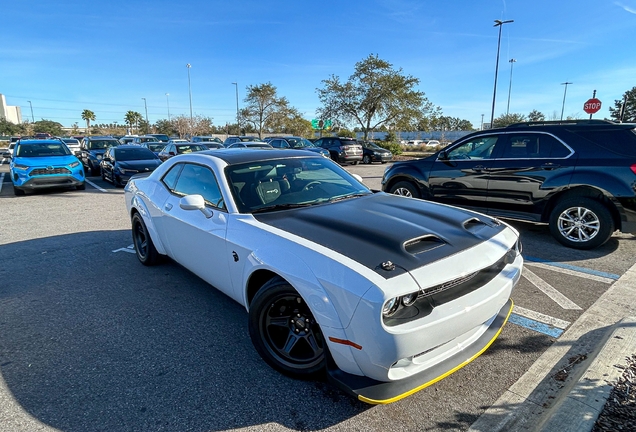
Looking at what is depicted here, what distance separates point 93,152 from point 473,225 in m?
18.9

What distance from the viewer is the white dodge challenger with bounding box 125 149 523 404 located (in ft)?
6.74

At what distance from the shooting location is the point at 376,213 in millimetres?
3061

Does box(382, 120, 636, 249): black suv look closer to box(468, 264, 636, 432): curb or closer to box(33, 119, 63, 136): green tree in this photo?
box(468, 264, 636, 432): curb

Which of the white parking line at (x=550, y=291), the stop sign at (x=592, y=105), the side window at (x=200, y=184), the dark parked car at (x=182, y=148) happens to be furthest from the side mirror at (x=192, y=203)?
the stop sign at (x=592, y=105)

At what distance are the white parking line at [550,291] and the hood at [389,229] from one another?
1476 millimetres

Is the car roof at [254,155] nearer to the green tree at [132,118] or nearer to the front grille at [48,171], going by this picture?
the front grille at [48,171]

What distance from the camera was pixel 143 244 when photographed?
5.02m

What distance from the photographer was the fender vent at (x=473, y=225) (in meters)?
2.86

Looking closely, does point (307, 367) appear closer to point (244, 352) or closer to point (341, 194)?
Answer: point (244, 352)

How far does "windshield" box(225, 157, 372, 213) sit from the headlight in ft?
Answer: 4.98

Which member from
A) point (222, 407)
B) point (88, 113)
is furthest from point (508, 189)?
point (88, 113)

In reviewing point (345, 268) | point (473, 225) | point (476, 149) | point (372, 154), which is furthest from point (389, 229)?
point (372, 154)

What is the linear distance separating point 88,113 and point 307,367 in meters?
98.3

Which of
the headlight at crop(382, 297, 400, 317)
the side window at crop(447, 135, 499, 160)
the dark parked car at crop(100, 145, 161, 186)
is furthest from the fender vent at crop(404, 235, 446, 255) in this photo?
the dark parked car at crop(100, 145, 161, 186)
